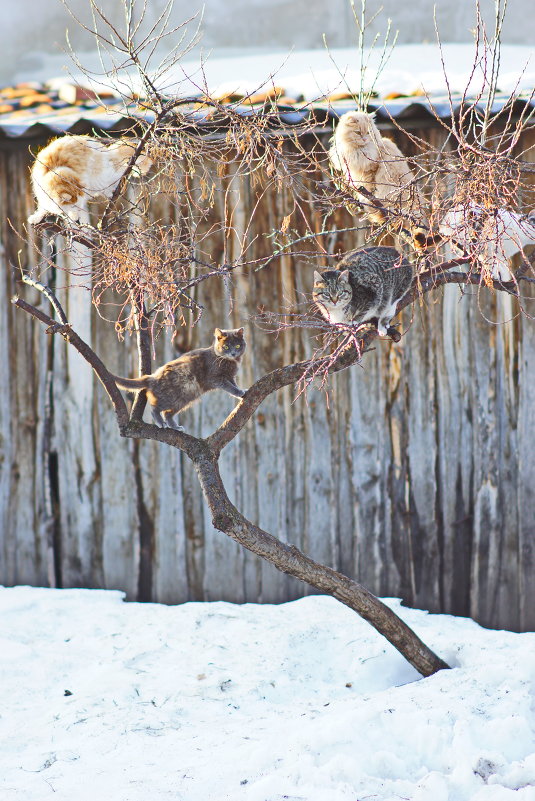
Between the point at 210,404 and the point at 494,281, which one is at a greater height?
the point at 494,281

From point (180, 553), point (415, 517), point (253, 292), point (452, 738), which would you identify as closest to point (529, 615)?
point (415, 517)

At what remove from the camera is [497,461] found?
4.65 meters

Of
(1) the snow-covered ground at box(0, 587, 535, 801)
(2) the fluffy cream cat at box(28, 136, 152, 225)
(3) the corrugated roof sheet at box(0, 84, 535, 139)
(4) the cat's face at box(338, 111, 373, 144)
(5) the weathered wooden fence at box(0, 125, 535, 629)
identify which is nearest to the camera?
(1) the snow-covered ground at box(0, 587, 535, 801)

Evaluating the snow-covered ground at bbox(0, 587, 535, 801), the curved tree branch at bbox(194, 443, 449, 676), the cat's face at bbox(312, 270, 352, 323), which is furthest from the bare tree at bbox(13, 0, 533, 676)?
the snow-covered ground at bbox(0, 587, 535, 801)

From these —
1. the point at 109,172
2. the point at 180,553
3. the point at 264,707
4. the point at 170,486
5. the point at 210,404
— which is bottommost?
the point at 264,707

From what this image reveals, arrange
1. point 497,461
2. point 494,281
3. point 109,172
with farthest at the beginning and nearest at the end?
point 497,461
point 109,172
point 494,281

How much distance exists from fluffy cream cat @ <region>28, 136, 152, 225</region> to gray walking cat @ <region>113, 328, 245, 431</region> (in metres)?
0.79

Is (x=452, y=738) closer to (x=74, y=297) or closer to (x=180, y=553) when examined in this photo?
(x=180, y=553)

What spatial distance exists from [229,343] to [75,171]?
3.40 ft

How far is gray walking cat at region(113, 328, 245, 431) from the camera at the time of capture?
3.56m

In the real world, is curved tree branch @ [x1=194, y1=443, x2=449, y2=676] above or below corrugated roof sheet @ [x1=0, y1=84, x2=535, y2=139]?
below

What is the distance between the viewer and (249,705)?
3717 millimetres

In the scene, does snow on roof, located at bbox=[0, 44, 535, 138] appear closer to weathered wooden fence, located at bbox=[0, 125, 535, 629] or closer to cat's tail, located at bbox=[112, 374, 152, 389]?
weathered wooden fence, located at bbox=[0, 125, 535, 629]

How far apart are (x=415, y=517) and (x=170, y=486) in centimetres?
155
